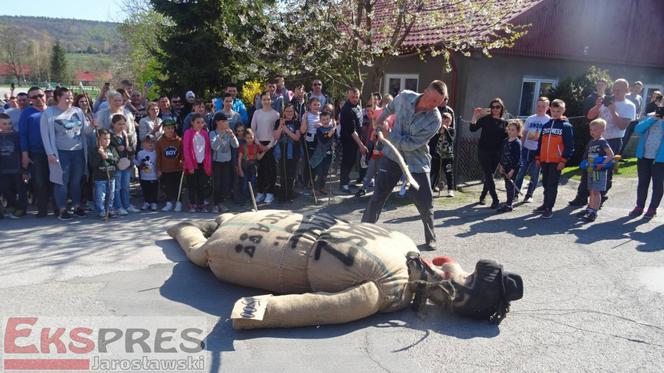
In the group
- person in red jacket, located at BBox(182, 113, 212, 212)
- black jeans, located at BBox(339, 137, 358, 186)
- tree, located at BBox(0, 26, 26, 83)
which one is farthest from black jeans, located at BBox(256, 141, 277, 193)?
tree, located at BBox(0, 26, 26, 83)

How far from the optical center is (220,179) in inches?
314

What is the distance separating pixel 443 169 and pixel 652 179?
3504 mm

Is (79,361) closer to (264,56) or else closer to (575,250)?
(575,250)

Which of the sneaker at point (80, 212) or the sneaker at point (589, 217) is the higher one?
the sneaker at point (589, 217)

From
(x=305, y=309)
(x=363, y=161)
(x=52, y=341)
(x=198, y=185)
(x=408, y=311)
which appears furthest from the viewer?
(x=363, y=161)

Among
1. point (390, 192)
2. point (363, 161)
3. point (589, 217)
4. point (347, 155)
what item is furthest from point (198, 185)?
point (589, 217)

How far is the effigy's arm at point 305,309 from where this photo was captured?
12.6 feet

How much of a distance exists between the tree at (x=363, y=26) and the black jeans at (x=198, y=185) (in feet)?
13.7

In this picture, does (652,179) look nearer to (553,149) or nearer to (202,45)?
(553,149)

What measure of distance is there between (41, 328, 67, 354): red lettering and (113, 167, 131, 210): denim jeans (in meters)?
3.89

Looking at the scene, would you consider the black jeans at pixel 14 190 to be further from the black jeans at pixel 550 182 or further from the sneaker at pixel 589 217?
the sneaker at pixel 589 217

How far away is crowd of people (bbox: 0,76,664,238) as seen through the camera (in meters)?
6.38

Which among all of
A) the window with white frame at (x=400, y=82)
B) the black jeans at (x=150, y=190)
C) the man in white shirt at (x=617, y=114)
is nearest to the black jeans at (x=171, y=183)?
the black jeans at (x=150, y=190)

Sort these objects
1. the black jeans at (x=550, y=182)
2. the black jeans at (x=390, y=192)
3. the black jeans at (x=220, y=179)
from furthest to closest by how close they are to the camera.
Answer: the black jeans at (x=550, y=182)
the black jeans at (x=220, y=179)
the black jeans at (x=390, y=192)
